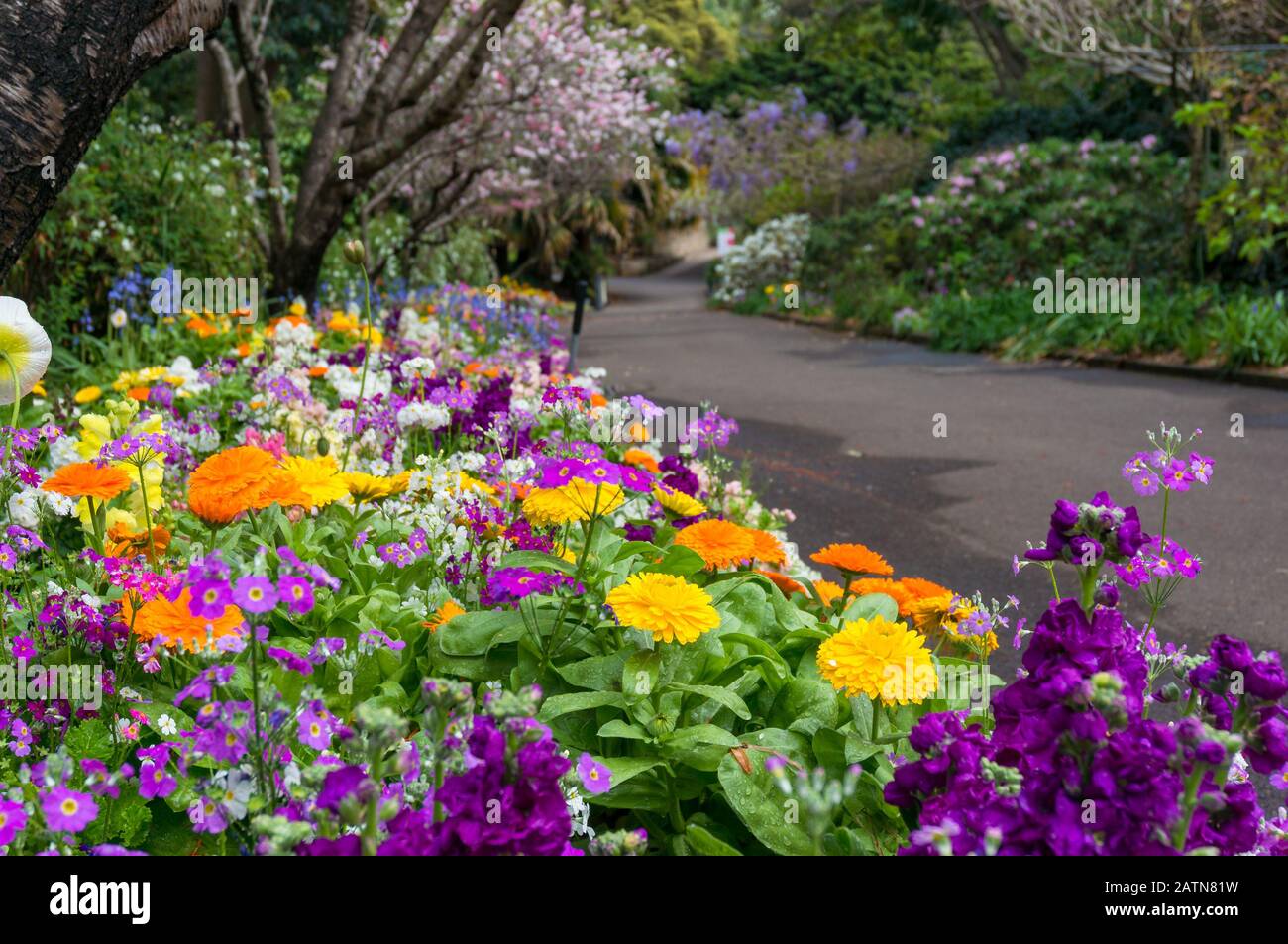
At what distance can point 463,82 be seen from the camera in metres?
7.29

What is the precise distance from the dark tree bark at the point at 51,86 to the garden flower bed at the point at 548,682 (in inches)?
17.5

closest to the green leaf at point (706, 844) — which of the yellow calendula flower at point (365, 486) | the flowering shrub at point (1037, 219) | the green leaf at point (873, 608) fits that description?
the green leaf at point (873, 608)

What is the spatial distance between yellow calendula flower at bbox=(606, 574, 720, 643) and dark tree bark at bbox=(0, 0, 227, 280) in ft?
4.59

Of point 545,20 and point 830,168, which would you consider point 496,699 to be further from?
point 830,168

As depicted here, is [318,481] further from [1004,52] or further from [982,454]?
[1004,52]

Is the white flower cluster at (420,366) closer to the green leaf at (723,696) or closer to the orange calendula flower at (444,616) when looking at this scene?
the orange calendula flower at (444,616)

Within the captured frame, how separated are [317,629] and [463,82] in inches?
225

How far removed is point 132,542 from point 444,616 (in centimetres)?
72

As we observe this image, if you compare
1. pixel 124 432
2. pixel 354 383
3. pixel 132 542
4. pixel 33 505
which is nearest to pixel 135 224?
pixel 354 383

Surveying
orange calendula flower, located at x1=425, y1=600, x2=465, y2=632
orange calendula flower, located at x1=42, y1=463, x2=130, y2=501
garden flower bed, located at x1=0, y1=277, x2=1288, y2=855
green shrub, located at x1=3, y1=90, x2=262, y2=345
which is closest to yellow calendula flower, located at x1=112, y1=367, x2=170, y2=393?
garden flower bed, located at x1=0, y1=277, x2=1288, y2=855

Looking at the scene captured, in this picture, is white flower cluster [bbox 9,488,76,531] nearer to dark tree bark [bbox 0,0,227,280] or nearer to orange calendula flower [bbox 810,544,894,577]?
dark tree bark [bbox 0,0,227,280]

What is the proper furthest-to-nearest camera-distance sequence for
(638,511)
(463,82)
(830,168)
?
(830,168), (463,82), (638,511)

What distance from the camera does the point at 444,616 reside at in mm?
2229

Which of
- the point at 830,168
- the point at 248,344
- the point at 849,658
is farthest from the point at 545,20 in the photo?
the point at 849,658
